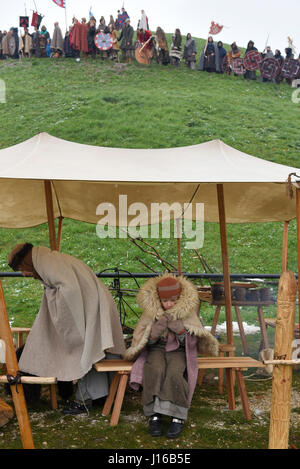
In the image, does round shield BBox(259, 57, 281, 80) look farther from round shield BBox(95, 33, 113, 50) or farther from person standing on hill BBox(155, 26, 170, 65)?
round shield BBox(95, 33, 113, 50)

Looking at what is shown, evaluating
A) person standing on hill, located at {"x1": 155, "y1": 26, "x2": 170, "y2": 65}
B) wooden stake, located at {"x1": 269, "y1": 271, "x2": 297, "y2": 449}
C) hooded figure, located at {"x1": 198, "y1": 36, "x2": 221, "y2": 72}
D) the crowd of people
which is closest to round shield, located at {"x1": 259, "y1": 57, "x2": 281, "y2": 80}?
the crowd of people

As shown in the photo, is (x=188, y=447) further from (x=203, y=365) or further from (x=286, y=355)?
(x=286, y=355)

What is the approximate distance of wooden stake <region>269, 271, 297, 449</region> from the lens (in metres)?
3.57

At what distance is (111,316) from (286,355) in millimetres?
1794

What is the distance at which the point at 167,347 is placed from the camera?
4543 mm

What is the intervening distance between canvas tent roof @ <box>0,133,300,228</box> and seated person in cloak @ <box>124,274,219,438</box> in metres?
0.93

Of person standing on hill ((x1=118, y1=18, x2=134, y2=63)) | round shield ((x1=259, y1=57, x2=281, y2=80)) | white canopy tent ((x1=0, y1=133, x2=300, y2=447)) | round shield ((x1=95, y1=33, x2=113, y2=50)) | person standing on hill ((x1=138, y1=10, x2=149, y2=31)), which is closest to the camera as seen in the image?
white canopy tent ((x1=0, y1=133, x2=300, y2=447))

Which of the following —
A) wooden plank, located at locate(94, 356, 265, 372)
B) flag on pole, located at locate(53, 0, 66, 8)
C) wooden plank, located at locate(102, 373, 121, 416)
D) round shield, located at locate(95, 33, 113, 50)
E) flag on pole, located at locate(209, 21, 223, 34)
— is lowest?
wooden plank, located at locate(102, 373, 121, 416)

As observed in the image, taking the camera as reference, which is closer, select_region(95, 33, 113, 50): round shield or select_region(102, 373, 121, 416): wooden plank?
select_region(102, 373, 121, 416): wooden plank

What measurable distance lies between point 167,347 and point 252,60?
25.1 m

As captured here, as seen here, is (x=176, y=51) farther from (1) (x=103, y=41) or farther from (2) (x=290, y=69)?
(2) (x=290, y=69)

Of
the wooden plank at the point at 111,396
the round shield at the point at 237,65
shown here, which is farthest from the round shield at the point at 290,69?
the wooden plank at the point at 111,396

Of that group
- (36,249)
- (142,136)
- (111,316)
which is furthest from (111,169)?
(142,136)

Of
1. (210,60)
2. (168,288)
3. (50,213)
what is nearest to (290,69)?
(210,60)
